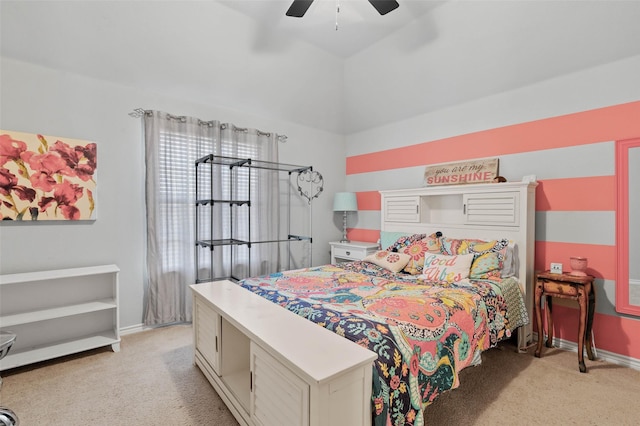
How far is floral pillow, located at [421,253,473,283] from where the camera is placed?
8.73 feet

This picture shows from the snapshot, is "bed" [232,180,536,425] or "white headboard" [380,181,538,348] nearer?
"bed" [232,180,536,425]

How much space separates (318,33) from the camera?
3.29 metres

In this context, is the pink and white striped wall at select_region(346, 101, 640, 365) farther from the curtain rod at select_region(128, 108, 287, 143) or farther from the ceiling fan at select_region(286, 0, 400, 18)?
the curtain rod at select_region(128, 108, 287, 143)

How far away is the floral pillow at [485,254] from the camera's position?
2678 millimetres

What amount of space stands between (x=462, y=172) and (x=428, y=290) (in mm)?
1801

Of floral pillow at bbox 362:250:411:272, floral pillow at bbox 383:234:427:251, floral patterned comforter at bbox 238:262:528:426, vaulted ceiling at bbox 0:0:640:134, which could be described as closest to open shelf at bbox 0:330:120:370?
floral patterned comforter at bbox 238:262:528:426

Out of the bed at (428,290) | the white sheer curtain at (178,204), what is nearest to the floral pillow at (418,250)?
the bed at (428,290)

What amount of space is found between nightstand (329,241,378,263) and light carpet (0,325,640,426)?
1843 millimetres

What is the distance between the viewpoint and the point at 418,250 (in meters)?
3.19

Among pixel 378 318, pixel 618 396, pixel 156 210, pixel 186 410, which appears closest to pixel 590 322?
pixel 618 396

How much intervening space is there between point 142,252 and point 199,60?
211cm

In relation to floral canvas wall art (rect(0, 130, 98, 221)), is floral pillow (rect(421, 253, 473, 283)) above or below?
below

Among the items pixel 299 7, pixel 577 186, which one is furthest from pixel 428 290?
pixel 299 7

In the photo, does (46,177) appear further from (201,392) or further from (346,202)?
(346,202)
